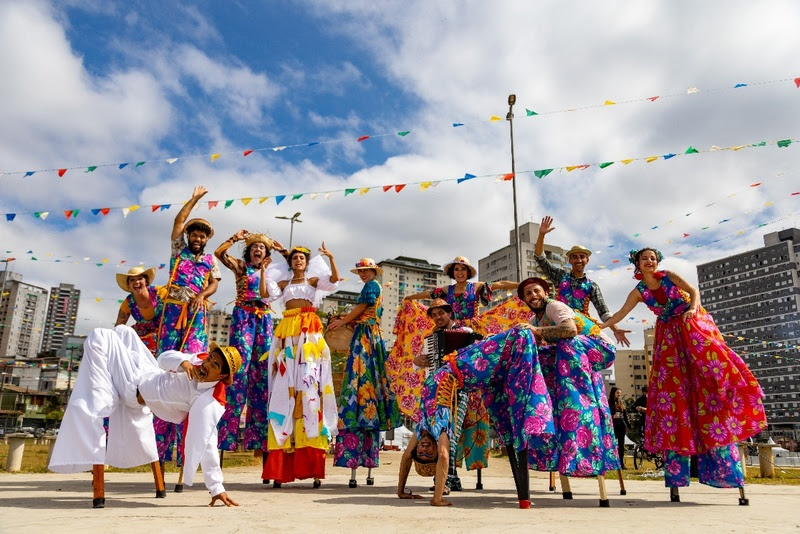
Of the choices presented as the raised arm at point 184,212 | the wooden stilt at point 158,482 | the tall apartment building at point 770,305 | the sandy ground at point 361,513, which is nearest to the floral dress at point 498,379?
the sandy ground at point 361,513

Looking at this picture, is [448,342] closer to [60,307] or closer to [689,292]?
[689,292]

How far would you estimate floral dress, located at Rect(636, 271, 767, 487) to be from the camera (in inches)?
185

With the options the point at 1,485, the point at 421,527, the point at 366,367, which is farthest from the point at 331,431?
the point at 1,485

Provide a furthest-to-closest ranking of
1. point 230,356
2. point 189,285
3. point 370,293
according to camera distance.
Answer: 1. point 370,293
2. point 189,285
3. point 230,356

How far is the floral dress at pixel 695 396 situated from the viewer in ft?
15.4

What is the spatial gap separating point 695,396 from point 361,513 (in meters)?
3.18

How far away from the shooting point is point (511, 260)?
10250 cm

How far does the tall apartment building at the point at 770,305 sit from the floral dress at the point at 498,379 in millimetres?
108412

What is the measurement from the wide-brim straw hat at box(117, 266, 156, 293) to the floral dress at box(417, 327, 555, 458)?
3324 mm

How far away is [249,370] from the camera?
6.39 m

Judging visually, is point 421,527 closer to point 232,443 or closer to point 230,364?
point 230,364

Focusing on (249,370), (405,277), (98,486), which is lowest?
(98,486)

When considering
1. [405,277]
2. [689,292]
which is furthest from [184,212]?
[405,277]

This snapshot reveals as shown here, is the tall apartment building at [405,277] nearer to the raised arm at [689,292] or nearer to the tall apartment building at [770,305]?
the tall apartment building at [770,305]
